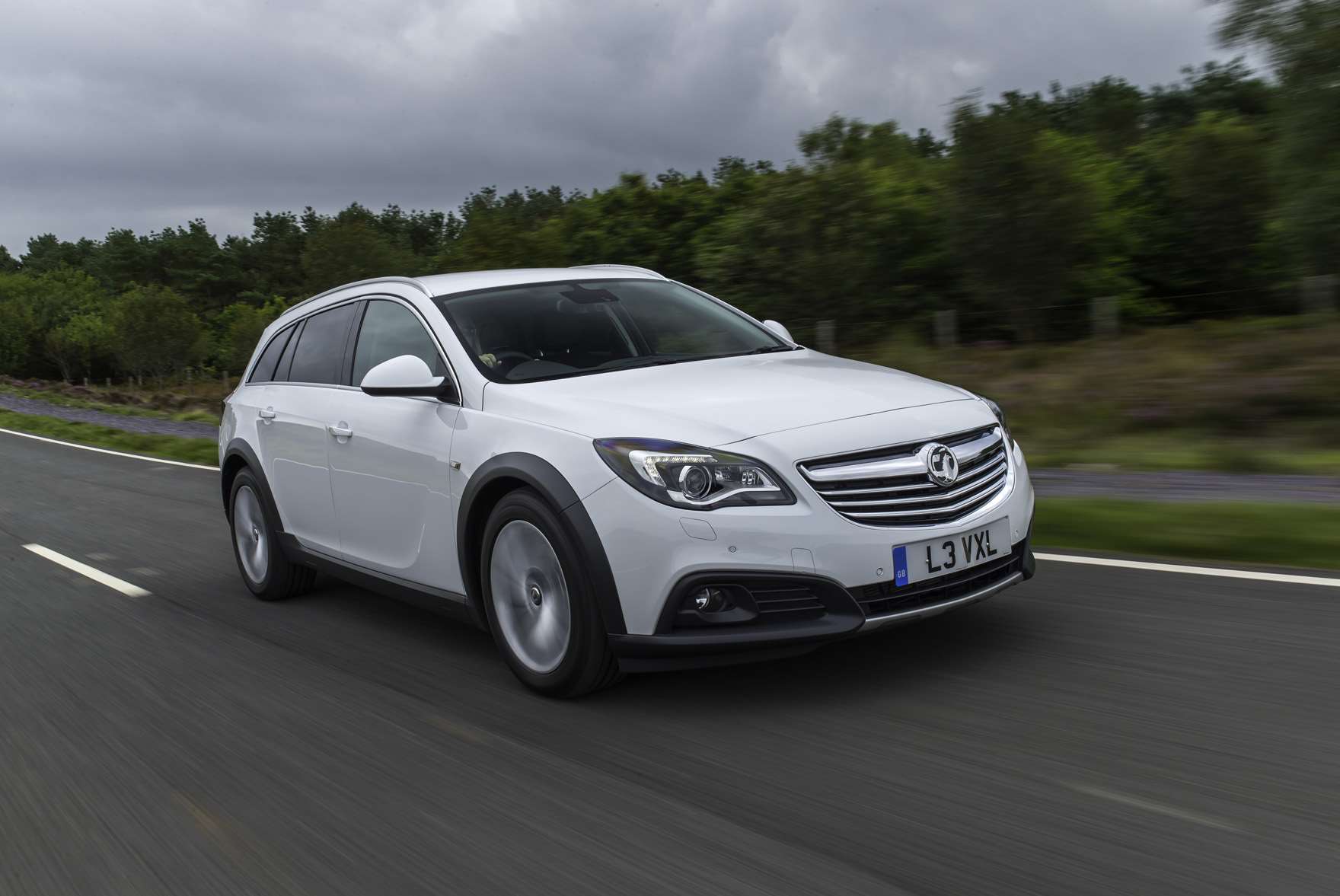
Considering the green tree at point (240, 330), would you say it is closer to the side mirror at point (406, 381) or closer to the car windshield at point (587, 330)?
the car windshield at point (587, 330)

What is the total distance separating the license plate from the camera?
4031 millimetres

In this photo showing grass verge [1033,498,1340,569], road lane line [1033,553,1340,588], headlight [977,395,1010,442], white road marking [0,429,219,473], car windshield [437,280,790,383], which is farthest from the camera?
white road marking [0,429,219,473]

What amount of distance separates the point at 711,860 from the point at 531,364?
2.39 meters

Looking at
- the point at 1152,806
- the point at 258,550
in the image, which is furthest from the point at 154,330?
the point at 1152,806

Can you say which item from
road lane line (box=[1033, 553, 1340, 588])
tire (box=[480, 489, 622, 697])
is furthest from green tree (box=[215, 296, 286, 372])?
tire (box=[480, 489, 622, 697])

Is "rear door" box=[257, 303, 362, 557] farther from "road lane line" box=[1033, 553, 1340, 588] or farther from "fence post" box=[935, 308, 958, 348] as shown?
"fence post" box=[935, 308, 958, 348]

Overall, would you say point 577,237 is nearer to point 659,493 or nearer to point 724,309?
point 724,309

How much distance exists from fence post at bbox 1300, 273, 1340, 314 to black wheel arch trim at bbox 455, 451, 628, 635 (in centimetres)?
1363

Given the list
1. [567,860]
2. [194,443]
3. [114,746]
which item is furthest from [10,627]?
[194,443]

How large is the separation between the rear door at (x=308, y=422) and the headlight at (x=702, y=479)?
6.95ft

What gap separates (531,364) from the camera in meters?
4.98

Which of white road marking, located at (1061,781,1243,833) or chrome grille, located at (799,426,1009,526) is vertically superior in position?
chrome grille, located at (799,426,1009,526)

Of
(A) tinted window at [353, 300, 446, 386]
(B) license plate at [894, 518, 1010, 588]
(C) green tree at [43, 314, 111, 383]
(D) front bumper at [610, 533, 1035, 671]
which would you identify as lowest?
(C) green tree at [43, 314, 111, 383]

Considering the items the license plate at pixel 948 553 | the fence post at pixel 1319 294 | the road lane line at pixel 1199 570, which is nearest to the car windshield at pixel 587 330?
the license plate at pixel 948 553
